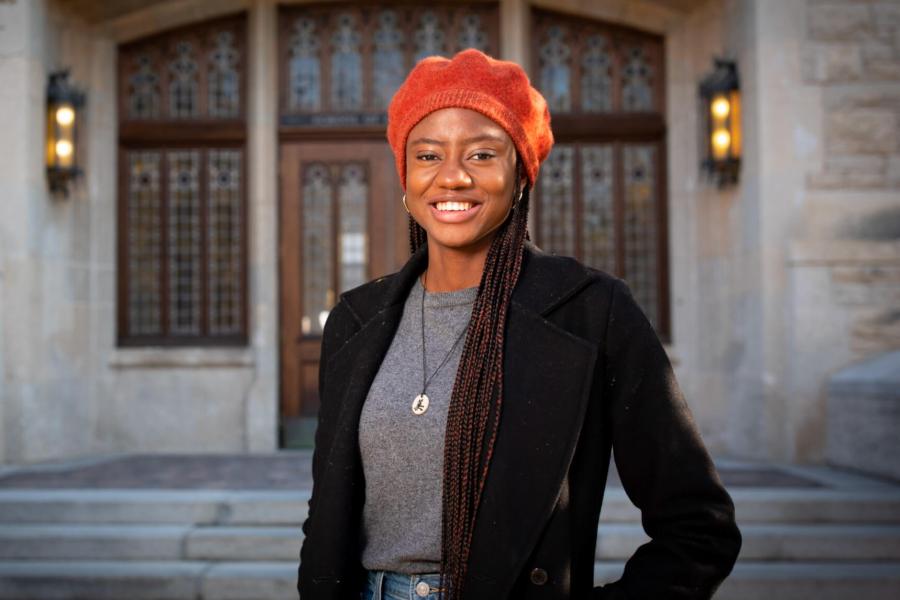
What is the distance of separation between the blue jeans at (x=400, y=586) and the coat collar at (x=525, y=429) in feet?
0.30

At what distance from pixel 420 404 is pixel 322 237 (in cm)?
626

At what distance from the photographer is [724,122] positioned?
6.89m

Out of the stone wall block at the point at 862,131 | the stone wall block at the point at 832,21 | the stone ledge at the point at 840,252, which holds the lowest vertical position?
the stone ledge at the point at 840,252

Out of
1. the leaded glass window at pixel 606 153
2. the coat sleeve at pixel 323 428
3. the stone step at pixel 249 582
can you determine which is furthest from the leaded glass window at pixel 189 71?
the coat sleeve at pixel 323 428

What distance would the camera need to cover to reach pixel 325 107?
25.8ft

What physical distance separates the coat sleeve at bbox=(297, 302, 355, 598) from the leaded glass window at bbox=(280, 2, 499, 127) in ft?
19.9

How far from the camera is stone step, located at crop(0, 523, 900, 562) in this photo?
4.68m

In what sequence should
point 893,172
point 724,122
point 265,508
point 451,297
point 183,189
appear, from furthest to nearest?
point 183,189 < point 724,122 < point 893,172 < point 265,508 < point 451,297

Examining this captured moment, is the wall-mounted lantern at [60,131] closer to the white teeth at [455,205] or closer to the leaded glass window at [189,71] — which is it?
the leaded glass window at [189,71]

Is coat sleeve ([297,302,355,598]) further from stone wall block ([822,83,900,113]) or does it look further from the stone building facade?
stone wall block ([822,83,900,113])

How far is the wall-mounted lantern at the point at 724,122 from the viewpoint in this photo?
683 cm

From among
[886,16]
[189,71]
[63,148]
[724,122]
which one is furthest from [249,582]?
[886,16]

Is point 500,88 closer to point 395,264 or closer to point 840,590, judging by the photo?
point 840,590

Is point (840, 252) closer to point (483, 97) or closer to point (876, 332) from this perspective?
point (876, 332)
